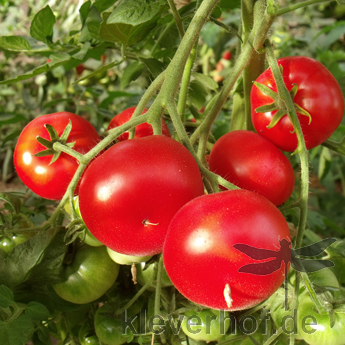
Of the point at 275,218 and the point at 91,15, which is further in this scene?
the point at 91,15

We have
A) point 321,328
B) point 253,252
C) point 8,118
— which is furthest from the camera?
point 8,118

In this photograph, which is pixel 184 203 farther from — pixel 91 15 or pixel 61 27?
pixel 61 27

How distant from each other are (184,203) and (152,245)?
5 cm

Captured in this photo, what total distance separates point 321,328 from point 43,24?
0.53 metres

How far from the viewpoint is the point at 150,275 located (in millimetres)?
475

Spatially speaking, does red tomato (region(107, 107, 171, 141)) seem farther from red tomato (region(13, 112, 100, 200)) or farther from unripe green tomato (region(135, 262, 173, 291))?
unripe green tomato (region(135, 262, 173, 291))

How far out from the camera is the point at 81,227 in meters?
0.39

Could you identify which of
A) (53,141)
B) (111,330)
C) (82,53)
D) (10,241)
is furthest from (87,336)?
(82,53)

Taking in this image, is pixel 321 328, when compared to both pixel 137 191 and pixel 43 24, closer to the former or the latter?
pixel 137 191

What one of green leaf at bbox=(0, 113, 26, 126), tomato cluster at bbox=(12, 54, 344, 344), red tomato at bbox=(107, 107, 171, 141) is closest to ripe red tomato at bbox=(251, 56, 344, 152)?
tomato cluster at bbox=(12, 54, 344, 344)

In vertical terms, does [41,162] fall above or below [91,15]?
below

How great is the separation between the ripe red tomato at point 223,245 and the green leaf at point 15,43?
40 cm

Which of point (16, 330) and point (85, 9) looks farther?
point (85, 9)

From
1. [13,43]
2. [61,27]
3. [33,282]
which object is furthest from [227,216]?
[61,27]
